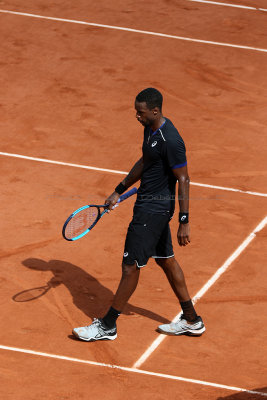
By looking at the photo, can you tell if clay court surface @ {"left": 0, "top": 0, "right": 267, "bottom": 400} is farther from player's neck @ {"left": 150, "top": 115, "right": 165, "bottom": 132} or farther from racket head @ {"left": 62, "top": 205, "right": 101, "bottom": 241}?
player's neck @ {"left": 150, "top": 115, "right": 165, "bottom": 132}

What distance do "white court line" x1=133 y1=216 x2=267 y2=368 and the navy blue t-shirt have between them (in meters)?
1.24

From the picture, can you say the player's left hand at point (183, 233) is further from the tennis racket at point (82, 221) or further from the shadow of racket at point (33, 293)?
the shadow of racket at point (33, 293)

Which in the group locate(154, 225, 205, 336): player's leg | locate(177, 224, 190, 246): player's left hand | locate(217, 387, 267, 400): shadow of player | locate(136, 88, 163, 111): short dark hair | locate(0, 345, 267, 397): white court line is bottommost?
locate(0, 345, 267, 397): white court line

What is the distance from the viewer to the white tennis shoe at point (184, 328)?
842 centimetres

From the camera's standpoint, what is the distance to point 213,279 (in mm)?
9539

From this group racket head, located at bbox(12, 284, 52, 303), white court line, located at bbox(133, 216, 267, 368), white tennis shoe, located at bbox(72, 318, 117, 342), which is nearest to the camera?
white court line, located at bbox(133, 216, 267, 368)

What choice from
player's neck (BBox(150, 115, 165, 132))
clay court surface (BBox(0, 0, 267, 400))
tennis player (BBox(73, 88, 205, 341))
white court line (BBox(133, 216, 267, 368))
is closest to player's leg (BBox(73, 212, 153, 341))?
tennis player (BBox(73, 88, 205, 341))

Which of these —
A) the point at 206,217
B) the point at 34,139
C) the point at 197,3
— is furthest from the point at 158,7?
the point at 206,217

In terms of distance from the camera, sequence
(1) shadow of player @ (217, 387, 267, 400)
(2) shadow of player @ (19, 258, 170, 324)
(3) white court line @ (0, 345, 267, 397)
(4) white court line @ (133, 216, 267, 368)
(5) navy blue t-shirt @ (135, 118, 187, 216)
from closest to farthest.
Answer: (1) shadow of player @ (217, 387, 267, 400), (3) white court line @ (0, 345, 267, 397), (5) navy blue t-shirt @ (135, 118, 187, 216), (4) white court line @ (133, 216, 267, 368), (2) shadow of player @ (19, 258, 170, 324)

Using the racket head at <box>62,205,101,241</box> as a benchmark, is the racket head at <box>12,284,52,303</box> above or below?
below

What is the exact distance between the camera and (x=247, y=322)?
874 centimetres

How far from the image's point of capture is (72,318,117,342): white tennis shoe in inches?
324

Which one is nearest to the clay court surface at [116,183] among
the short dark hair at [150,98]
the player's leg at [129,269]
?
the player's leg at [129,269]

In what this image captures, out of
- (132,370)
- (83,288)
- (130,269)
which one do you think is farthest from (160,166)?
(83,288)
